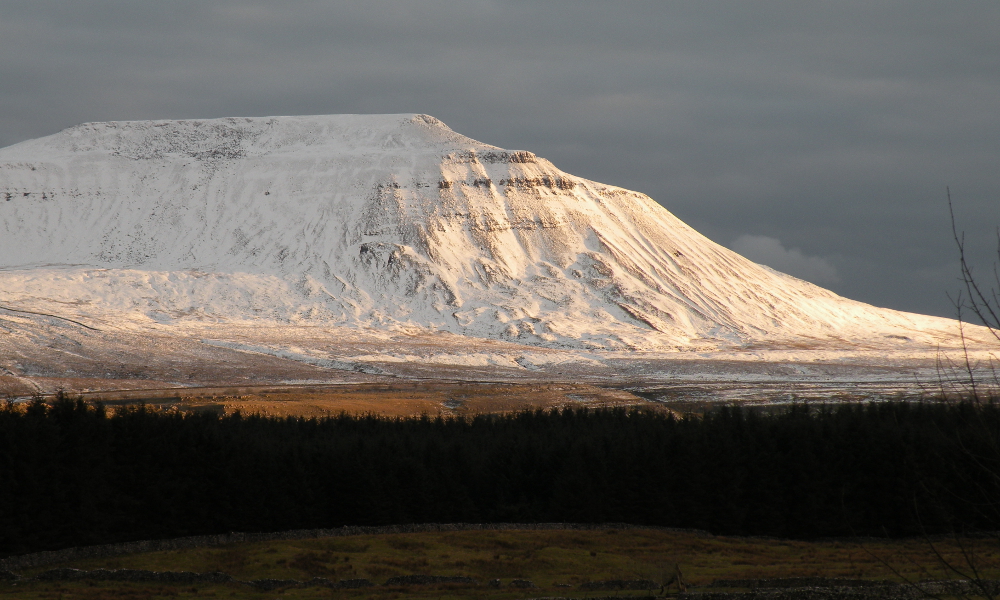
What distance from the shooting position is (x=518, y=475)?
67250 millimetres

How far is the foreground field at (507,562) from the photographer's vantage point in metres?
41.6

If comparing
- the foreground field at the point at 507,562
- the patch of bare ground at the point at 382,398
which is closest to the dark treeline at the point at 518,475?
the foreground field at the point at 507,562

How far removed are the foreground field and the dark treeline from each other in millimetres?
4211

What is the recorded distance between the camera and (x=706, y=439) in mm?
68562

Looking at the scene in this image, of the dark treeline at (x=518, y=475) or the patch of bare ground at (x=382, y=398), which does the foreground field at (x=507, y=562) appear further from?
the patch of bare ground at (x=382, y=398)

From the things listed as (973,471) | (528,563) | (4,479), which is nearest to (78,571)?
(4,479)

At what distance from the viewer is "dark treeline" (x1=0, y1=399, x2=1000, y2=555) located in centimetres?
5706

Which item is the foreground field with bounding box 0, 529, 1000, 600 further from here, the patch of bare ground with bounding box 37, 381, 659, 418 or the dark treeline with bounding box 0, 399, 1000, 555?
the patch of bare ground with bounding box 37, 381, 659, 418

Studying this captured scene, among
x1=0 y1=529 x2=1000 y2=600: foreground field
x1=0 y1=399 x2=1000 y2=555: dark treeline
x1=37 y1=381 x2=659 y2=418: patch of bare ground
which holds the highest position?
x1=37 y1=381 x2=659 y2=418: patch of bare ground

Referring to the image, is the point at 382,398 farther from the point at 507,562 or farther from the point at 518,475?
the point at 507,562

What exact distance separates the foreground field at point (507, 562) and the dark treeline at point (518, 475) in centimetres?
421

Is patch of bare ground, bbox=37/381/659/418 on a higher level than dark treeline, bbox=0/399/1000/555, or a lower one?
higher

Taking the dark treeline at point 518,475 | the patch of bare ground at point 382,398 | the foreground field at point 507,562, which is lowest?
the foreground field at point 507,562

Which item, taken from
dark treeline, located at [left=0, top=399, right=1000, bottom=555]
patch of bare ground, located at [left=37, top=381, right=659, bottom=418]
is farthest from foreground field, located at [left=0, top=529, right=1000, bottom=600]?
patch of bare ground, located at [left=37, top=381, right=659, bottom=418]
